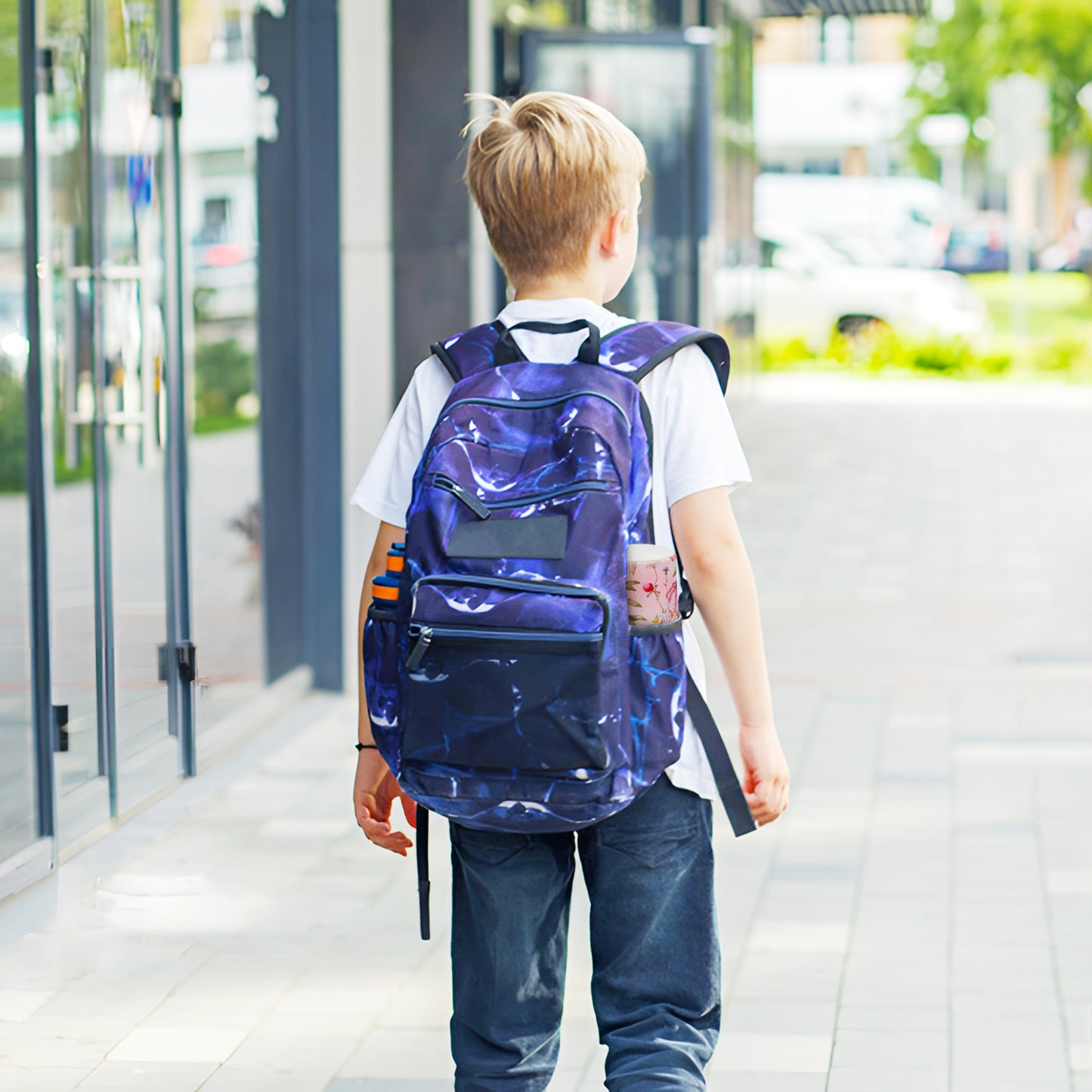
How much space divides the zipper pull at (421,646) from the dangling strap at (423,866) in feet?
1.15

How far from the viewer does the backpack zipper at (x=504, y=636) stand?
2.31m

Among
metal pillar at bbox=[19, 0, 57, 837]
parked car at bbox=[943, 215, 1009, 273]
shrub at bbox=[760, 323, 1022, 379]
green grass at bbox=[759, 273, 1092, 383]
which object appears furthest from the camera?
parked car at bbox=[943, 215, 1009, 273]

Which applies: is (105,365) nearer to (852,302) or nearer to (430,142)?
(430,142)

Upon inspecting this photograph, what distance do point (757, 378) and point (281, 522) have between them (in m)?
14.5

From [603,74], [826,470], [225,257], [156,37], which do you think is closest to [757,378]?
[826,470]

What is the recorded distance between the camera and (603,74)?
12.0 m

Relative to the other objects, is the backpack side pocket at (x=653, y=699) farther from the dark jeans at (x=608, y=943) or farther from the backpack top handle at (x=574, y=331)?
the backpack top handle at (x=574, y=331)

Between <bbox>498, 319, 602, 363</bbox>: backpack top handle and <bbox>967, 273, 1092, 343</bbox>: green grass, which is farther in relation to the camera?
<bbox>967, 273, 1092, 343</bbox>: green grass

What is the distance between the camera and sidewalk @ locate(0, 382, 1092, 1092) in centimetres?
364

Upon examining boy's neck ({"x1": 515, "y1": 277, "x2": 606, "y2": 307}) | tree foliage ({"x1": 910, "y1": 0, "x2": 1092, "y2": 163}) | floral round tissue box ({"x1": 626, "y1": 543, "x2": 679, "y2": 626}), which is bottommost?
floral round tissue box ({"x1": 626, "y1": 543, "x2": 679, "y2": 626})

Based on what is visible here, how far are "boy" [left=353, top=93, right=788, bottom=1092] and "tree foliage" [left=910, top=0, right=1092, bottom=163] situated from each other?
3349 centimetres

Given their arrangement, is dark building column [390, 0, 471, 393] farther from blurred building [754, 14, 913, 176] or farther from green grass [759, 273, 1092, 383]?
blurred building [754, 14, 913, 176]

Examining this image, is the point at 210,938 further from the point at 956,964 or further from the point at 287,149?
the point at 287,149

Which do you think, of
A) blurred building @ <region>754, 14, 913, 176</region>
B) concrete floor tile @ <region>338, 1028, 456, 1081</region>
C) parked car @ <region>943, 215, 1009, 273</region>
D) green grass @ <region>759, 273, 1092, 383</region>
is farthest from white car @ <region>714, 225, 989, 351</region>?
blurred building @ <region>754, 14, 913, 176</region>
